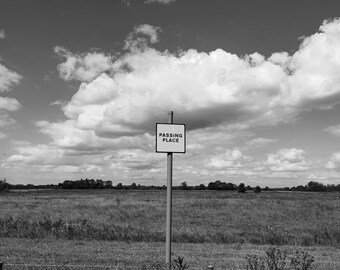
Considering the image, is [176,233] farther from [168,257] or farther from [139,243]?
[168,257]

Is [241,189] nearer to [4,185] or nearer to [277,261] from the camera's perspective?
[4,185]

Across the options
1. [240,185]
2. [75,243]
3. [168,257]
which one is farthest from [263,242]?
[240,185]

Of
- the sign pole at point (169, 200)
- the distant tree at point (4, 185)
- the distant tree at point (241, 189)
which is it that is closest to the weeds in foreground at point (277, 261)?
the sign pole at point (169, 200)

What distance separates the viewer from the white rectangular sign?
556 centimetres

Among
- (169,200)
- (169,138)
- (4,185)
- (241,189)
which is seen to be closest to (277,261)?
(169,200)

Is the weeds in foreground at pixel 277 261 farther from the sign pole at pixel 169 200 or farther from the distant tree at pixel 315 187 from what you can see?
the distant tree at pixel 315 187

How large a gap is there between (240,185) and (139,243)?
9491 centimetres

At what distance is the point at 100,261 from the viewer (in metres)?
9.90

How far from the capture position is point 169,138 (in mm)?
5578

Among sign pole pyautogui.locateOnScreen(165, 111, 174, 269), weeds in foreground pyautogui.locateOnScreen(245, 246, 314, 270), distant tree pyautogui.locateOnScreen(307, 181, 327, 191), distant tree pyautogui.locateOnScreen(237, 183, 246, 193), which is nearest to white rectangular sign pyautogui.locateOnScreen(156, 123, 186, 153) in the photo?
sign pole pyautogui.locateOnScreen(165, 111, 174, 269)

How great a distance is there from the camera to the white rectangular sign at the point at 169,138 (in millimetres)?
5562

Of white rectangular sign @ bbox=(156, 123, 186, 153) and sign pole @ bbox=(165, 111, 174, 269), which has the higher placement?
white rectangular sign @ bbox=(156, 123, 186, 153)

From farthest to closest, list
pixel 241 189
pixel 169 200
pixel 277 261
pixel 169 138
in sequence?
pixel 241 189, pixel 169 200, pixel 169 138, pixel 277 261

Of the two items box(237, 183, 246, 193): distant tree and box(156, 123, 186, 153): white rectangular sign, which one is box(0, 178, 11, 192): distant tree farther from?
box(156, 123, 186, 153): white rectangular sign
